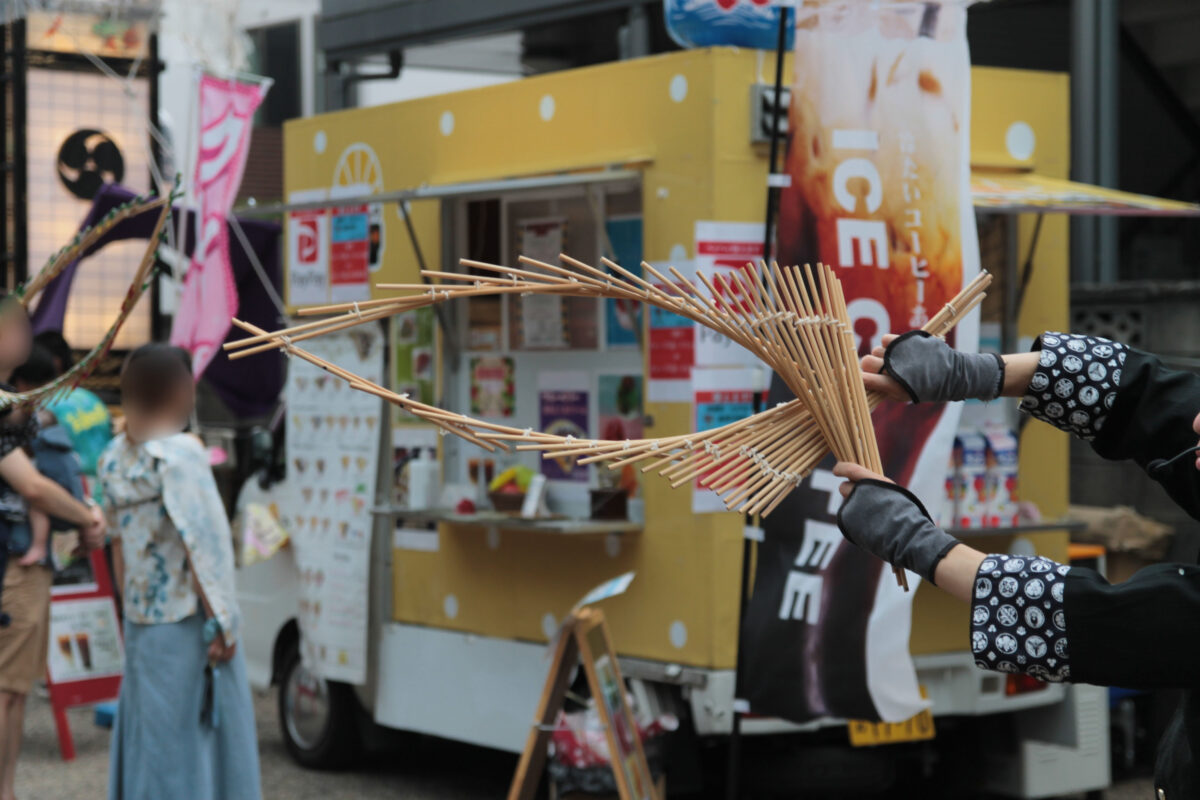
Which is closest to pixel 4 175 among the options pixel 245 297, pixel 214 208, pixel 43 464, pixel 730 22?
pixel 245 297

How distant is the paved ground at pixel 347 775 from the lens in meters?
6.80

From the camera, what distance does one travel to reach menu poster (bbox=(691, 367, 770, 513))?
17.7 feet

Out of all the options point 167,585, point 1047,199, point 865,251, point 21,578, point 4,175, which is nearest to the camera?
point 167,585

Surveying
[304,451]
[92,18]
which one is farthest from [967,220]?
[92,18]

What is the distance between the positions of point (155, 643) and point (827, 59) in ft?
8.95

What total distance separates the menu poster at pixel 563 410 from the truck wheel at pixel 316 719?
5.47 ft

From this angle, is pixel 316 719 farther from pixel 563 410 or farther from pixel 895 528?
pixel 895 528

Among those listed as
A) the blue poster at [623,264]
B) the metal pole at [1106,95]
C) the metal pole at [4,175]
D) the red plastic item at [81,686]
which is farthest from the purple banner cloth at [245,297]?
the metal pole at [1106,95]

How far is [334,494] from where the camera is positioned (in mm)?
7020

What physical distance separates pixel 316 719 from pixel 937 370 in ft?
17.0

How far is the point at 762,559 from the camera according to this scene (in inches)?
197

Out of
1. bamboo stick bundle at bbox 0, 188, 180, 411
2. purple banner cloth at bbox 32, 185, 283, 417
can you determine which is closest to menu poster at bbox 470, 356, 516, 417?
bamboo stick bundle at bbox 0, 188, 180, 411

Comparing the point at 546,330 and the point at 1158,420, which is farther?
the point at 546,330

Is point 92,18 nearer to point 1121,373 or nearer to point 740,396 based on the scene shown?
point 740,396
